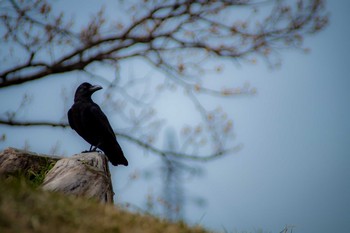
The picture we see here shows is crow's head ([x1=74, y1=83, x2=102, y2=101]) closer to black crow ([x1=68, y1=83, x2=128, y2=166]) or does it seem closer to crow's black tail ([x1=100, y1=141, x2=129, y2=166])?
black crow ([x1=68, y1=83, x2=128, y2=166])

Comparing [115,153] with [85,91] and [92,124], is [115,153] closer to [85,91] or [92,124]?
[92,124]

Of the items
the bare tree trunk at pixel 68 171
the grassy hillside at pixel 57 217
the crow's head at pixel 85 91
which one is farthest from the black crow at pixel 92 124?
the grassy hillside at pixel 57 217

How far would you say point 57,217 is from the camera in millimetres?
3002

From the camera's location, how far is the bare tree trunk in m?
5.34

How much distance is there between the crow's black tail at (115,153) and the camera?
7.82m

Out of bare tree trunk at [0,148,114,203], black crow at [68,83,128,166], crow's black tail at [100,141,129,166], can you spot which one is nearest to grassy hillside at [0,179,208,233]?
bare tree trunk at [0,148,114,203]

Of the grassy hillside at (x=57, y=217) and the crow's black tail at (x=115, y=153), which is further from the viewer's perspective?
the crow's black tail at (x=115, y=153)

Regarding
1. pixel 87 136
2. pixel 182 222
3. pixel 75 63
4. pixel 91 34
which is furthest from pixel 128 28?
pixel 182 222

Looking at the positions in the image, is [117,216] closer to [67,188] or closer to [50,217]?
[50,217]

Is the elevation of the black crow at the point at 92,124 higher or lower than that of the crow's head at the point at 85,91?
lower

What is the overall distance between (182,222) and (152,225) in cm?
57

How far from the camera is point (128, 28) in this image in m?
9.35

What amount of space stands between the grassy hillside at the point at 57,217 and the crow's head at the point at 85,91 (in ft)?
13.9

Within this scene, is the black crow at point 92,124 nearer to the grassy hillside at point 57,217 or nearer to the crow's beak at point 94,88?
the crow's beak at point 94,88
